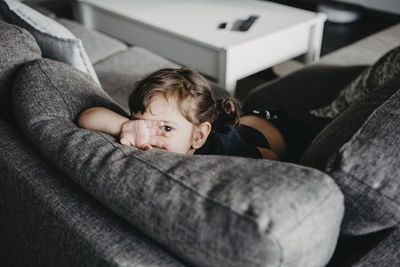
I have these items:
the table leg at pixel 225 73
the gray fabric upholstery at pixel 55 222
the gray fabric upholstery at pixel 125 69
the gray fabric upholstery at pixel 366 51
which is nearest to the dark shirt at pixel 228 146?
the gray fabric upholstery at pixel 55 222

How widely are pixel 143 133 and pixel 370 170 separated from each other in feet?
1.73

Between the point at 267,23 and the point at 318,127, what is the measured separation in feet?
3.13

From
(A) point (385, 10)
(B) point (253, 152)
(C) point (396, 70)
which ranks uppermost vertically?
→ (C) point (396, 70)

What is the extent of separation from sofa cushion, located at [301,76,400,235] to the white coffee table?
1.31 meters

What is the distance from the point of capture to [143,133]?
3.32 feet

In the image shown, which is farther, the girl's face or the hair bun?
the hair bun

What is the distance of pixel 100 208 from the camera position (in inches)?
32.8

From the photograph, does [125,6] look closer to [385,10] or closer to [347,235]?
[347,235]

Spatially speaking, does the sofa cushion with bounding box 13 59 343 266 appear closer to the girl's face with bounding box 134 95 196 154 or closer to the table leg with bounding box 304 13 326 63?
the girl's face with bounding box 134 95 196 154

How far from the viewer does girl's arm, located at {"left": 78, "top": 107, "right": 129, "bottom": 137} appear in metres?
1.02

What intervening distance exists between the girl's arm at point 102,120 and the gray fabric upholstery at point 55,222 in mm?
132

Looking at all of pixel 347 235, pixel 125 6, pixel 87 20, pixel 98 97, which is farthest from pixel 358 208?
pixel 87 20

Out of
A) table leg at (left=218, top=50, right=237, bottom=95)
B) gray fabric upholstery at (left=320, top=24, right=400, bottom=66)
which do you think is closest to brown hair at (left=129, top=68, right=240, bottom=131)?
table leg at (left=218, top=50, right=237, bottom=95)

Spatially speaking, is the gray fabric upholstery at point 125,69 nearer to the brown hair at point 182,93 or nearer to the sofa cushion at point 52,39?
the sofa cushion at point 52,39
